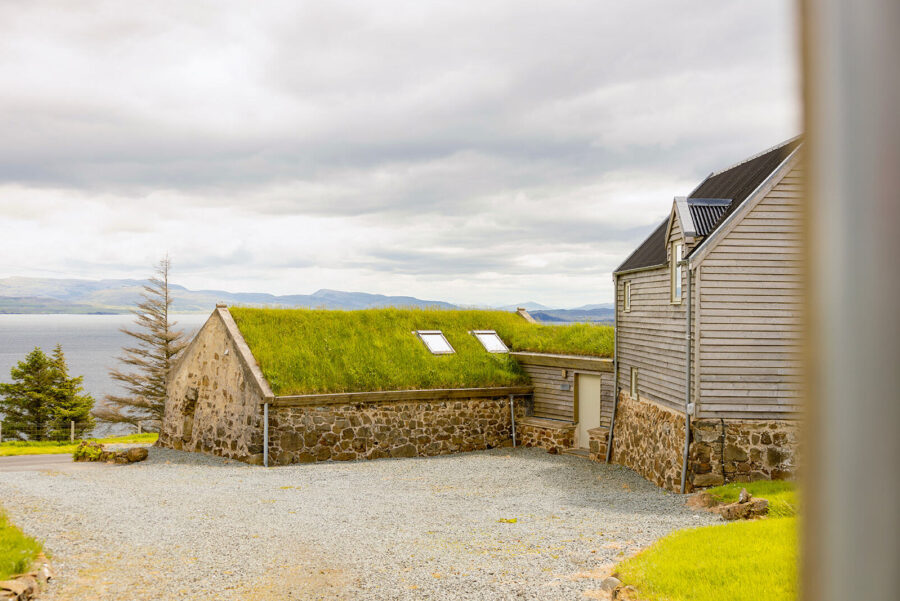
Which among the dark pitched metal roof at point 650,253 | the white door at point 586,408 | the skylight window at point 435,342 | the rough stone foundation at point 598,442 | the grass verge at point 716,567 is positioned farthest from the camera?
the skylight window at point 435,342

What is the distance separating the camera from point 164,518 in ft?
42.2

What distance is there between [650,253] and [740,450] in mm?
6652

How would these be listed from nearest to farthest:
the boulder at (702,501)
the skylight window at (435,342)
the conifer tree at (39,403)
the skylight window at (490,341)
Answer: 1. the boulder at (702,501)
2. the skylight window at (435,342)
3. the skylight window at (490,341)
4. the conifer tree at (39,403)

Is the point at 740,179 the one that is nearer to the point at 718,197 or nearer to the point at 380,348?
the point at 718,197

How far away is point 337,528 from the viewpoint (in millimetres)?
12359

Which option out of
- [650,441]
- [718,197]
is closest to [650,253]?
[718,197]

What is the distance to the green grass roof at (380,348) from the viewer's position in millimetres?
21875

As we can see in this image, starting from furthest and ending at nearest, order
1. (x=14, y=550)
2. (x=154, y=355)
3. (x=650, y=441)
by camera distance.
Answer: (x=154, y=355)
(x=650, y=441)
(x=14, y=550)

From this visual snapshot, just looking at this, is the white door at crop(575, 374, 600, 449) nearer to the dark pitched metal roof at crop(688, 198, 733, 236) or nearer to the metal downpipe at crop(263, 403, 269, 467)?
the dark pitched metal roof at crop(688, 198, 733, 236)

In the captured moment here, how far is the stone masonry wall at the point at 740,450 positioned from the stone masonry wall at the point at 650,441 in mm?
597

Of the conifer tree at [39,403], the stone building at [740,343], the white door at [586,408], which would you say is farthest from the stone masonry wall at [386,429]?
the conifer tree at [39,403]

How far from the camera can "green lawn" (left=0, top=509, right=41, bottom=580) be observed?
8.55 meters

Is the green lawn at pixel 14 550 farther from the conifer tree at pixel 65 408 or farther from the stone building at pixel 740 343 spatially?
the conifer tree at pixel 65 408

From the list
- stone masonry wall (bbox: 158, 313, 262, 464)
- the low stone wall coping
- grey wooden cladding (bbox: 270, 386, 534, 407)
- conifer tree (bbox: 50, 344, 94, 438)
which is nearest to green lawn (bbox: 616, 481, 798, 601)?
the low stone wall coping
